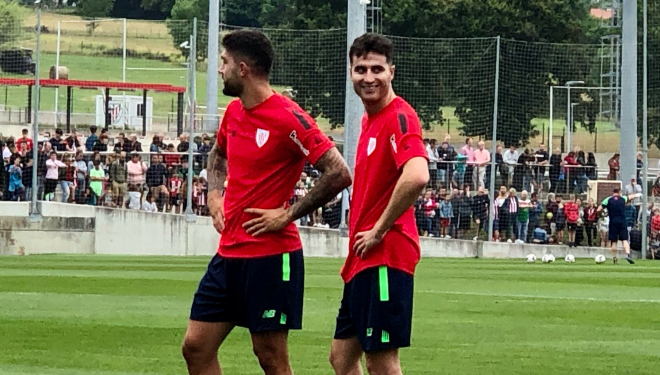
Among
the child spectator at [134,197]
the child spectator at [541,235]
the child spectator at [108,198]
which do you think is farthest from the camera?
the child spectator at [541,235]

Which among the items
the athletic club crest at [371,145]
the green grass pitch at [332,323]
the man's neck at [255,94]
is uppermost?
the man's neck at [255,94]

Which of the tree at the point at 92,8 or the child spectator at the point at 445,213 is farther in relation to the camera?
the tree at the point at 92,8

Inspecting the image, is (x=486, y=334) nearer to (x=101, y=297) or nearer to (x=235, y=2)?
(x=101, y=297)

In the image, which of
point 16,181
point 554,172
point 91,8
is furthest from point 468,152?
point 91,8

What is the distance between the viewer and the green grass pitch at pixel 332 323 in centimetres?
1112

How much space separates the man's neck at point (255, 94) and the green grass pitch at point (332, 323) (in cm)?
354

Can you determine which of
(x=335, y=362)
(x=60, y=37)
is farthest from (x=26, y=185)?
(x=60, y=37)

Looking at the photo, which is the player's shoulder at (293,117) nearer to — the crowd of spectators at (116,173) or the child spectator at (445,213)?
the crowd of spectators at (116,173)

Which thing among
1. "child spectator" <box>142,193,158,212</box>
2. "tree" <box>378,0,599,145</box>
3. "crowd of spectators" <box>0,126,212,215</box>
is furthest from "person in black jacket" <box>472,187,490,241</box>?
"child spectator" <box>142,193,158,212</box>

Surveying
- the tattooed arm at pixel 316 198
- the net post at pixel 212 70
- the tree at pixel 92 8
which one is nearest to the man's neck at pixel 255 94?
the tattooed arm at pixel 316 198

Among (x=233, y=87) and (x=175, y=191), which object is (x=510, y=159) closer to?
(x=175, y=191)

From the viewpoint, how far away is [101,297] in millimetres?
17188

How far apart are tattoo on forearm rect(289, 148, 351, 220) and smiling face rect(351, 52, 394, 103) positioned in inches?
14.7

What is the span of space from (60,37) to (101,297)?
159 feet
